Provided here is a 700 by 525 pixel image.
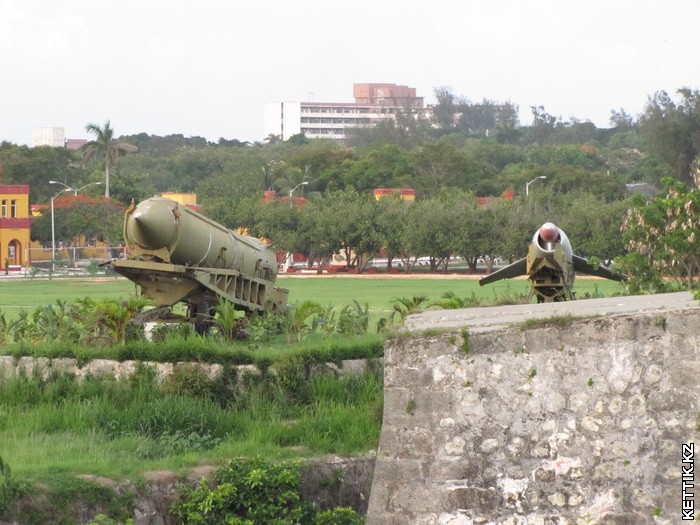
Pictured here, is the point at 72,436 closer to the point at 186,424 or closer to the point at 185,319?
the point at 186,424

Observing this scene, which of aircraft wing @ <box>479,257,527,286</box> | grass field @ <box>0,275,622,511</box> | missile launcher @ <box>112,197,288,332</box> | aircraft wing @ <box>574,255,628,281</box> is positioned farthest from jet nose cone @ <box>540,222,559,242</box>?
missile launcher @ <box>112,197,288,332</box>

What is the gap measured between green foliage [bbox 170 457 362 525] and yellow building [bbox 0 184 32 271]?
63.1 m

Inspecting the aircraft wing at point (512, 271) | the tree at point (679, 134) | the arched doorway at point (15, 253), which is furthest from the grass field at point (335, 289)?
the tree at point (679, 134)

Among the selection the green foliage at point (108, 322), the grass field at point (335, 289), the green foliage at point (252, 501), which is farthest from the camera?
the grass field at point (335, 289)

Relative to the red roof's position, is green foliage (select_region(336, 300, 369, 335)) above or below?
below

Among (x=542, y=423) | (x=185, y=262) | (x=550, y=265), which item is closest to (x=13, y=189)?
(x=185, y=262)

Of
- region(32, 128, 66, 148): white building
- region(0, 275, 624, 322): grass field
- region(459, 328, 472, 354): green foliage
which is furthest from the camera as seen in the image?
region(32, 128, 66, 148): white building

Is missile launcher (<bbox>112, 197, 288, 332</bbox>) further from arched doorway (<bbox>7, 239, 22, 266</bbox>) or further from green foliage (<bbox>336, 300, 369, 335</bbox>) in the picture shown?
arched doorway (<bbox>7, 239, 22, 266</bbox>)

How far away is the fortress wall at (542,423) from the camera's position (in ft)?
27.7

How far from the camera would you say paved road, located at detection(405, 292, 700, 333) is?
29.3 feet

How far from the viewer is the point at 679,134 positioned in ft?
259

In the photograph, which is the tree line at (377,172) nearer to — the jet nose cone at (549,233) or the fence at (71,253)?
the fence at (71,253)

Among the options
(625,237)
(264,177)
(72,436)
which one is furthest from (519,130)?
(72,436)

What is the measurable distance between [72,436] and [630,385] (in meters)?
5.84
